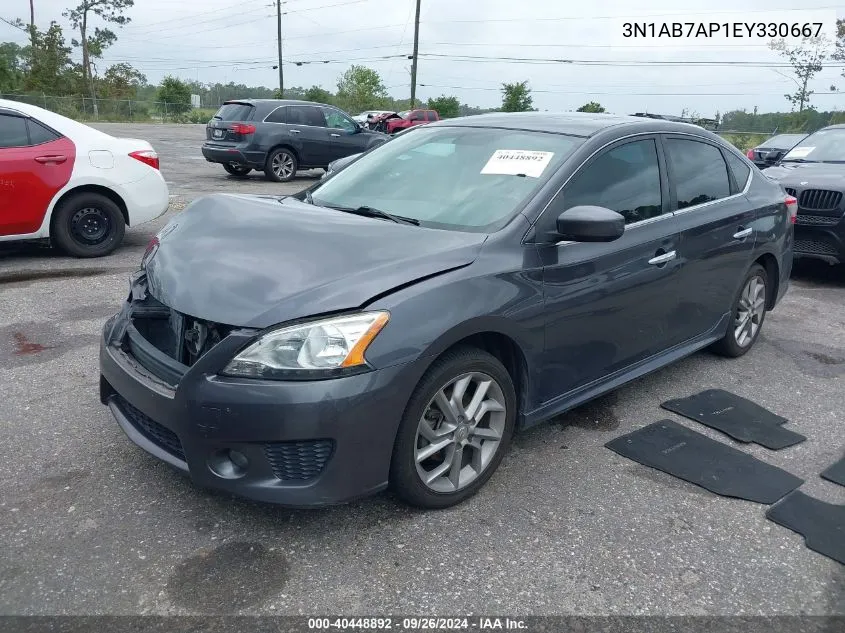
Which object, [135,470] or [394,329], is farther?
[135,470]

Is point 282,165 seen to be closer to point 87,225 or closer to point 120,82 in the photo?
point 87,225

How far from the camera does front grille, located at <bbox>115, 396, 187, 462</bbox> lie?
2848 mm

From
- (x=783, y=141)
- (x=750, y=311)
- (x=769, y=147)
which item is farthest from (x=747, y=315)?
(x=783, y=141)

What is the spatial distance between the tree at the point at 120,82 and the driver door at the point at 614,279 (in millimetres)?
66215

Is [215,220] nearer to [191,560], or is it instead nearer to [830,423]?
[191,560]

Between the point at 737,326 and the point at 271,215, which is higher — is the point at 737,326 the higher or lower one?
the lower one

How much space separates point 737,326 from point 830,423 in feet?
3.22

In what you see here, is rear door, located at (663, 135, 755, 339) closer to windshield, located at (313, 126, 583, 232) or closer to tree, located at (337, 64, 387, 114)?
windshield, located at (313, 126, 583, 232)

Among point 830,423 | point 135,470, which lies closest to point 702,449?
point 830,423

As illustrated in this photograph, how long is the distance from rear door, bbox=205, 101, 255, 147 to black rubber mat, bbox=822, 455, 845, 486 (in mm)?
13301

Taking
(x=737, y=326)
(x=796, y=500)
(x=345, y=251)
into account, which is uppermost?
(x=345, y=251)

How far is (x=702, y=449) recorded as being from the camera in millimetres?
3799

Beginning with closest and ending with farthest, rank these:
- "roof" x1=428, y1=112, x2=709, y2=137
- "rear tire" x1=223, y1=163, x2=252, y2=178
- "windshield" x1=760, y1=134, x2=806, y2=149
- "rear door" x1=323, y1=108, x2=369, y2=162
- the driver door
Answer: the driver door < "roof" x1=428, y1=112, x2=709, y2=137 < "windshield" x1=760, y1=134, x2=806, y2=149 < "rear tire" x1=223, y1=163, x2=252, y2=178 < "rear door" x1=323, y1=108, x2=369, y2=162

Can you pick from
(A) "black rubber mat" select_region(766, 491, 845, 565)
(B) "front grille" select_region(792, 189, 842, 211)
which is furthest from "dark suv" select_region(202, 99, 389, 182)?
(A) "black rubber mat" select_region(766, 491, 845, 565)
